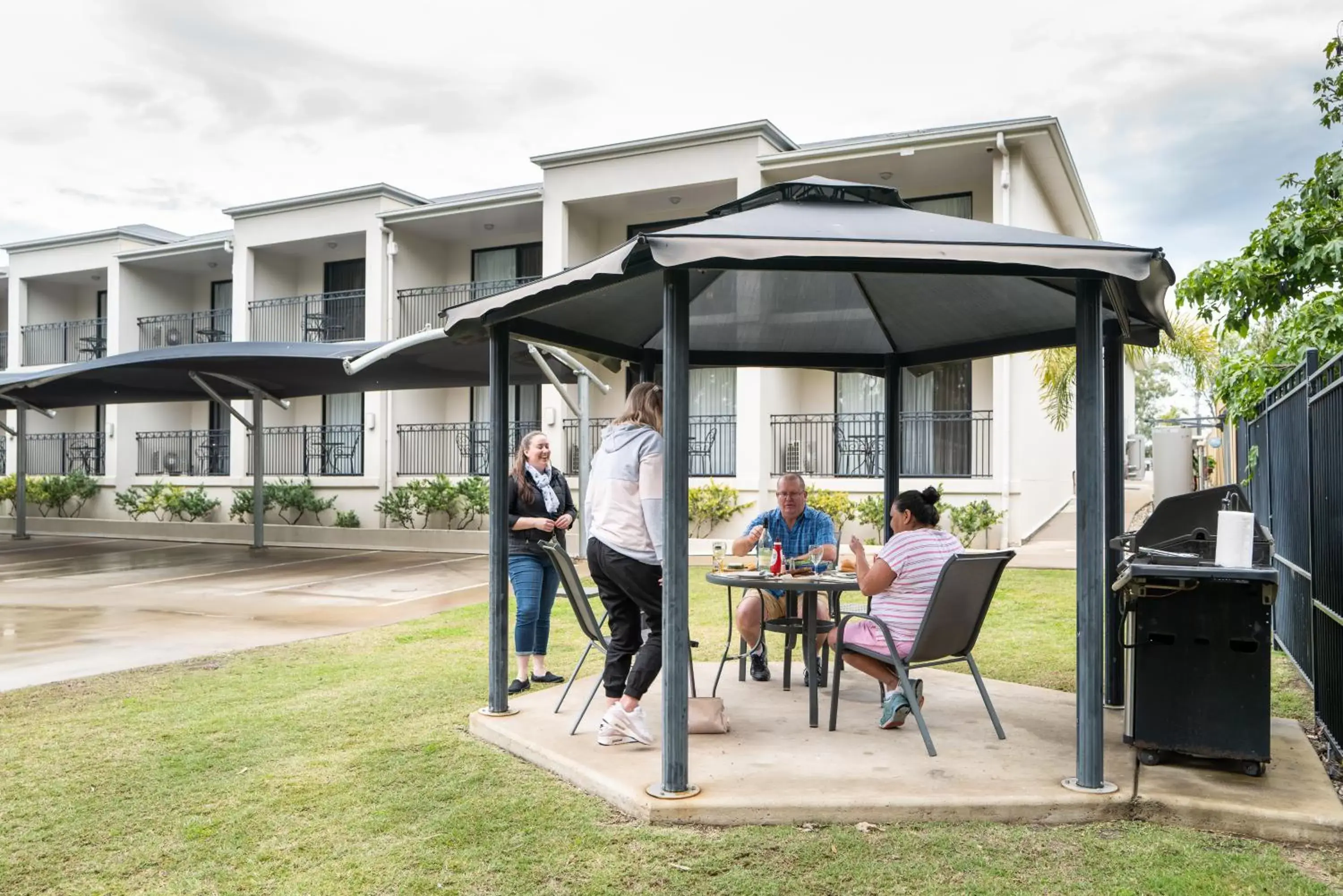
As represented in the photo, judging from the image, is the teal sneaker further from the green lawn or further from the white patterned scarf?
the white patterned scarf

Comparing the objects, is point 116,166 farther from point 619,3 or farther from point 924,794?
point 924,794

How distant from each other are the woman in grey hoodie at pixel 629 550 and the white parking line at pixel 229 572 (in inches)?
334

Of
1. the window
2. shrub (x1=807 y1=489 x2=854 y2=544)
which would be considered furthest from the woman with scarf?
the window

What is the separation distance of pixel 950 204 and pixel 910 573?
1299 cm

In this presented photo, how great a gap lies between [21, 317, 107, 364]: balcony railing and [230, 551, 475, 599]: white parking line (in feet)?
49.4

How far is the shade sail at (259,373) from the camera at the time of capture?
1338cm

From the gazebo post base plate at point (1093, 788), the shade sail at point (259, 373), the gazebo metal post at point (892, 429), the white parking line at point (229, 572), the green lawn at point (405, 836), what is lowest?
the white parking line at point (229, 572)

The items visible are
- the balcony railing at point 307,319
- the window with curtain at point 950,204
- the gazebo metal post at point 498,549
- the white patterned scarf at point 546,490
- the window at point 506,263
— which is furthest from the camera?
the balcony railing at point 307,319

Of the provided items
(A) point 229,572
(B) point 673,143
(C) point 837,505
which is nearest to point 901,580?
(C) point 837,505

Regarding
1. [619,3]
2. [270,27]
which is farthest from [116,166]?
[619,3]

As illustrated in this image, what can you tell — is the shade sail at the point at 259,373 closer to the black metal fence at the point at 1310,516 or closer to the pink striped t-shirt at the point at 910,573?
the pink striped t-shirt at the point at 910,573

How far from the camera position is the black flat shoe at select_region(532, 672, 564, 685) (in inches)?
257

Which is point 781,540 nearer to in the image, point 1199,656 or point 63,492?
point 1199,656

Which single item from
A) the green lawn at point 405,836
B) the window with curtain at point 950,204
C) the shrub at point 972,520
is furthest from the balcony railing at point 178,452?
the green lawn at point 405,836
